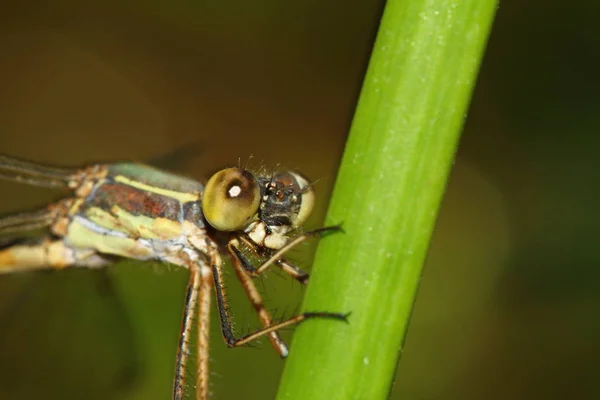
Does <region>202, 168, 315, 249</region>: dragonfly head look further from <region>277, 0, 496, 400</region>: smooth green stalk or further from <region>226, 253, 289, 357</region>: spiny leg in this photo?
<region>277, 0, 496, 400</region>: smooth green stalk

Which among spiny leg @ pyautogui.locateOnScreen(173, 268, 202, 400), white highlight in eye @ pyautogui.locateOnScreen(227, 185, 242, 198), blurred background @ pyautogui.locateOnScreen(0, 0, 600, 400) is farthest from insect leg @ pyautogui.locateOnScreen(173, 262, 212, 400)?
white highlight in eye @ pyautogui.locateOnScreen(227, 185, 242, 198)

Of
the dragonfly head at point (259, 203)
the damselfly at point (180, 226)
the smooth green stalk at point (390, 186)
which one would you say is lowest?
the damselfly at point (180, 226)

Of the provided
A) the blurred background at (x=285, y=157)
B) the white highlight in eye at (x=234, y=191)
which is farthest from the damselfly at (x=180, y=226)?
the blurred background at (x=285, y=157)

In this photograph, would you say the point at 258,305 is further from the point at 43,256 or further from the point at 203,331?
the point at 43,256

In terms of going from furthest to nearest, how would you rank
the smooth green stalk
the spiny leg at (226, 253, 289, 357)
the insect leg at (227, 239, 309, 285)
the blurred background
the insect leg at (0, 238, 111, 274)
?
the blurred background < the insect leg at (0, 238, 111, 274) < the spiny leg at (226, 253, 289, 357) < the insect leg at (227, 239, 309, 285) < the smooth green stalk

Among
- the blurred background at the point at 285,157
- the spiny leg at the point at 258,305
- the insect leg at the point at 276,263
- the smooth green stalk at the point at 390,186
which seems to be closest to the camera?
the smooth green stalk at the point at 390,186

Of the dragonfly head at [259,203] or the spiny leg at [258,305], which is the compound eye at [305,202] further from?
the spiny leg at [258,305]

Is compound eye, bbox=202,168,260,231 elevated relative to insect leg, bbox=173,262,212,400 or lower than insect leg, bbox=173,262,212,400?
elevated

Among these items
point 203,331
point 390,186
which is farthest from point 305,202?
point 390,186
